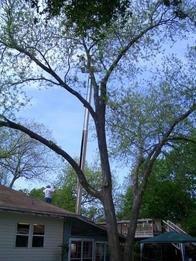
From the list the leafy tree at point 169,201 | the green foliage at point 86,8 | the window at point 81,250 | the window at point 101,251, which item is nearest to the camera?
the green foliage at point 86,8

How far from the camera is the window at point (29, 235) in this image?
22047 millimetres

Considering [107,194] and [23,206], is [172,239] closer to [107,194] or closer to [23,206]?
[107,194]

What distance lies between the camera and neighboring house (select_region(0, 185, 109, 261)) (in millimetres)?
21250

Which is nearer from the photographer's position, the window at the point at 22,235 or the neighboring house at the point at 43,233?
the neighboring house at the point at 43,233

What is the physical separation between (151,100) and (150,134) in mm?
A: 1677

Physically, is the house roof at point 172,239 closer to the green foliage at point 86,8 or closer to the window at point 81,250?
the window at point 81,250

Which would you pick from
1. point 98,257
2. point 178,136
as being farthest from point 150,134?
point 98,257

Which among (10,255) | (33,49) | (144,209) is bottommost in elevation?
(10,255)

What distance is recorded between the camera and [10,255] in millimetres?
21250

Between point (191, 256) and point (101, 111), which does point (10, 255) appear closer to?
point (101, 111)

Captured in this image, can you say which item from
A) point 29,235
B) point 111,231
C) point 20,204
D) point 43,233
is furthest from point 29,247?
point 111,231

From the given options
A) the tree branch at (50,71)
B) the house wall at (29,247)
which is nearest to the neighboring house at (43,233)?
the house wall at (29,247)

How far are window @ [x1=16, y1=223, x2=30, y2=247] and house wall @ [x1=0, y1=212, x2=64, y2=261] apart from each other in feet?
0.64

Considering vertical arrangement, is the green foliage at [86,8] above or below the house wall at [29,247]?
above
